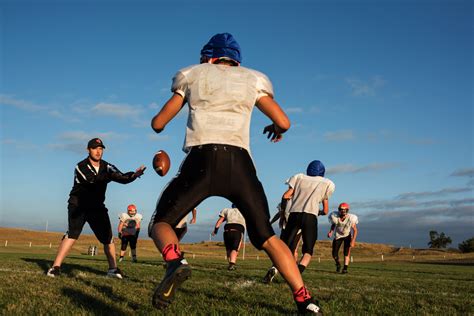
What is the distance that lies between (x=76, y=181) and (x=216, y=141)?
16.4 feet

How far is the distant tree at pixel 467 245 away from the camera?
72.2 m

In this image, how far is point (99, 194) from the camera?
8.25 metres

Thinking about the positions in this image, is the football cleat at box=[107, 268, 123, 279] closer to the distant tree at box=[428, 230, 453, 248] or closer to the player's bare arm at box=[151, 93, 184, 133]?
the player's bare arm at box=[151, 93, 184, 133]

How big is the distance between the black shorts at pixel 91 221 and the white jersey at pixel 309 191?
Answer: 10.3 ft

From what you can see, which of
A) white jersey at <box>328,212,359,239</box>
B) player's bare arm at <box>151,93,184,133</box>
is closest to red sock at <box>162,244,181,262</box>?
player's bare arm at <box>151,93,184,133</box>

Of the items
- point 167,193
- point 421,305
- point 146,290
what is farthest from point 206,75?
point 421,305

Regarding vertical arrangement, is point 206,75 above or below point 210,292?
above

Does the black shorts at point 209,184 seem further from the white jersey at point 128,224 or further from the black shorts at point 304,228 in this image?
the white jersey at point 128,224

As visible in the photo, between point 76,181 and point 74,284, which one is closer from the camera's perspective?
point 74,284

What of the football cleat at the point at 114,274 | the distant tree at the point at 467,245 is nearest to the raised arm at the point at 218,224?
the football cleat at the point at 114,274

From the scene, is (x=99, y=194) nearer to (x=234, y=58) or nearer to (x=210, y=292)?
(x=210, y=292)

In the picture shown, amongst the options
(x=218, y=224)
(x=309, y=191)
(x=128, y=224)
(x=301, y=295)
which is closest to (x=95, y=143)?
(x=309, y=191)

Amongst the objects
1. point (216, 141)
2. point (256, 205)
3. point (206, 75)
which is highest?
point (206, 75)

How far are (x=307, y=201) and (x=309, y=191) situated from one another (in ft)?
0.58
